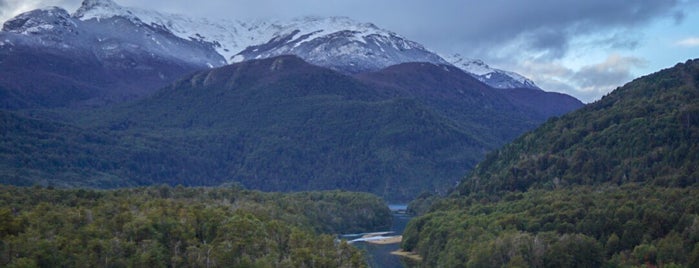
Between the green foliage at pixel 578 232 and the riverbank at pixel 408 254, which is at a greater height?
the green foliage at pixel 578 232

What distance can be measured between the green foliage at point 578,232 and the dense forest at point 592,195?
14 cm

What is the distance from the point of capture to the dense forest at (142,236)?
95.0m

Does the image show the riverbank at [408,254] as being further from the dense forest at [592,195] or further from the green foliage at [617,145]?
the green foliage at [617,145]

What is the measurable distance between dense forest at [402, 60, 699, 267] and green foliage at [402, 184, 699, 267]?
0.14 meters

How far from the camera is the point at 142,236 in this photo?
106m

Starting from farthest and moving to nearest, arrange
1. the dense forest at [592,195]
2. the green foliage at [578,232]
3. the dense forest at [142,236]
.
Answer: the dense forest at [592,195]
the green foliage at [578,232]
the dense forest at [142,236]

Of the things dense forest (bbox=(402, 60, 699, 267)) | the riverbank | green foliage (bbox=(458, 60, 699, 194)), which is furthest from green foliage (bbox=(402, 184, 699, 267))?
green foliage (bbox=(458, 60, 699, 194))

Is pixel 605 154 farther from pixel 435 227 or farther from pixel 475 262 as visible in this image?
pixel 475 262

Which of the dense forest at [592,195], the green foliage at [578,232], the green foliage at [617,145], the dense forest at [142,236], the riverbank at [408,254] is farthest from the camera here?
the green foliage at [617,145]

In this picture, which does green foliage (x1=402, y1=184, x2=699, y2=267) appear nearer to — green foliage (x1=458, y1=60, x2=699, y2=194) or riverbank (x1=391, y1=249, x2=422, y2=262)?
riverbank (x1=391, y1=249, x2=422, y2=262)

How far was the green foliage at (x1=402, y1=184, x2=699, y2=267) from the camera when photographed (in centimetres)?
10919

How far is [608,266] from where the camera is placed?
107625 millimetres

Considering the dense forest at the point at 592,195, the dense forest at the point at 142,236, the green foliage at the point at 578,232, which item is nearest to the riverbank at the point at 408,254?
the green foliage at the point at 578,232

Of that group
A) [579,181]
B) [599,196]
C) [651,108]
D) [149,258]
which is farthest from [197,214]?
[651,108]
